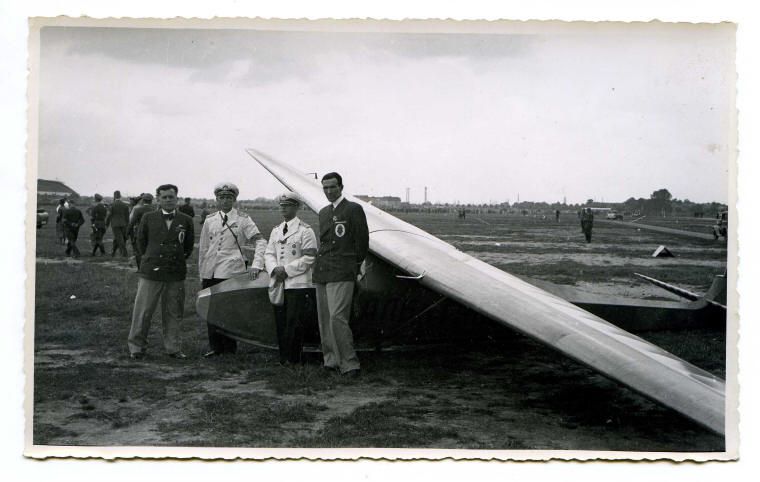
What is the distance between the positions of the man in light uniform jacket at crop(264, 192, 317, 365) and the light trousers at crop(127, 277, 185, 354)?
1079 mm

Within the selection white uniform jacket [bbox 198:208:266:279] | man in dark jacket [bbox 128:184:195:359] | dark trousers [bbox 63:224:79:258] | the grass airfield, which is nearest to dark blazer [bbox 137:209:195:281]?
man in dark jacket [bbox 128:184:195:359]

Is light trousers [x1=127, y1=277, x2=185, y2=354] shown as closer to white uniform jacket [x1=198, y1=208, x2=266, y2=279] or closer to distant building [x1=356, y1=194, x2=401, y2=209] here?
white uniform jacket [x1=198, y1=208, x2=266, y2=279]

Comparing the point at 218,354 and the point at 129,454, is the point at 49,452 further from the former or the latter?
the point at 218,354

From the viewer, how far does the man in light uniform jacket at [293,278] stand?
5219 mm

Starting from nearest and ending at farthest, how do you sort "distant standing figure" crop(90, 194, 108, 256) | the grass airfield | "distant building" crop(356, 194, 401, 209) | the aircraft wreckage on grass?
1. the aircraft wreckage on grass
2. the grass airfield
3. "distant building" crop(356, 194, 401, 209)
4. "distant standing figure" crop(90, 194, 108, 256)

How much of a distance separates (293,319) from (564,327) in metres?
2.56

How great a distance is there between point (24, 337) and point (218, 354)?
1670mm

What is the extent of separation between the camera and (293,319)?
524 centimetres

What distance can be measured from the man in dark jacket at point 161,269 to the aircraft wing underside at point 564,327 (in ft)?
6.62

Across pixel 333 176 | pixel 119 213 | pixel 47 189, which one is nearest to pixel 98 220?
pixel 119 213

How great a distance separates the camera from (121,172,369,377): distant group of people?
16.5ft

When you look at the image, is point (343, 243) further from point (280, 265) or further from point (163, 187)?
point (163, 187)

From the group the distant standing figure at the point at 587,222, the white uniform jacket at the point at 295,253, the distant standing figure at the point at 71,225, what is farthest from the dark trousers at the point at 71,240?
the distant standing figure at the point at 587,222

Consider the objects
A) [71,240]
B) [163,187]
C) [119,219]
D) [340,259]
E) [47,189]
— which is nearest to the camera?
[340,259]
